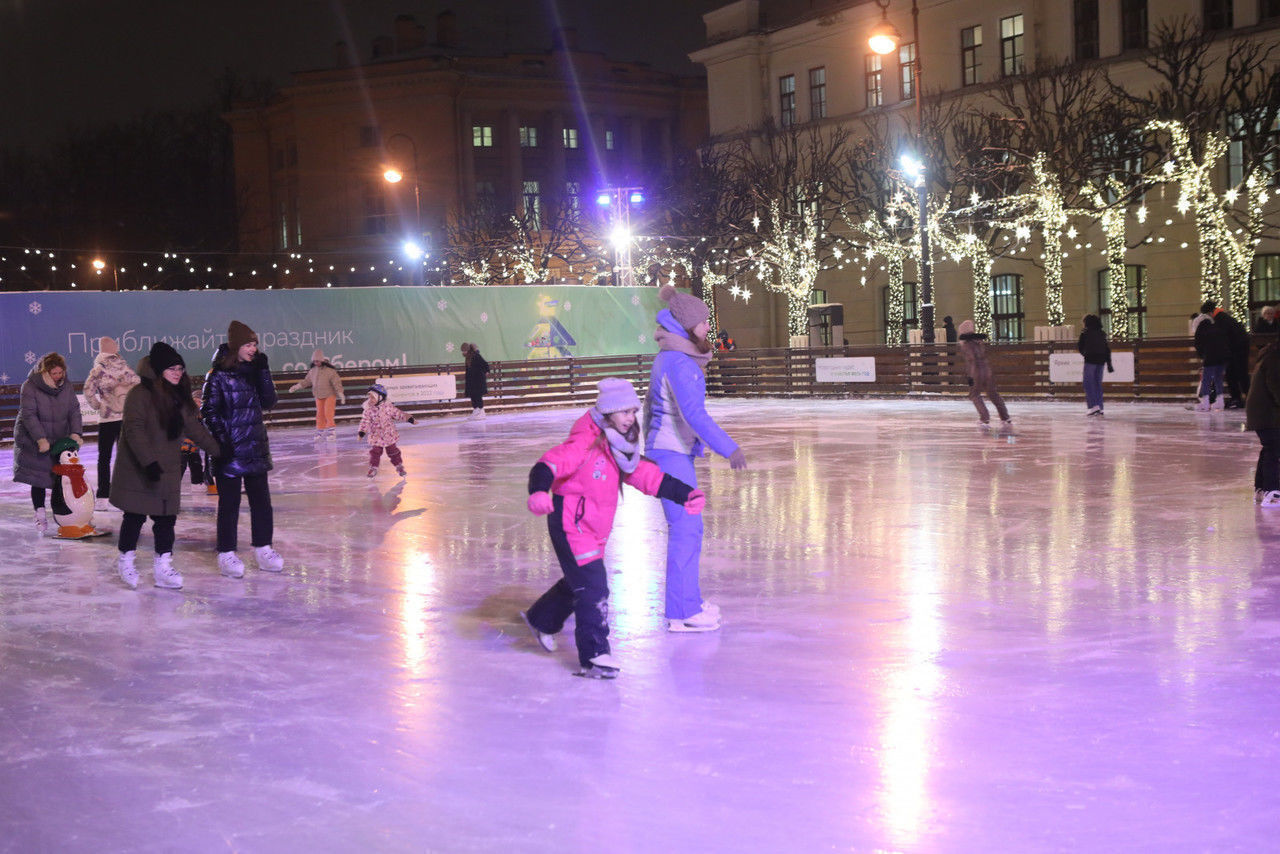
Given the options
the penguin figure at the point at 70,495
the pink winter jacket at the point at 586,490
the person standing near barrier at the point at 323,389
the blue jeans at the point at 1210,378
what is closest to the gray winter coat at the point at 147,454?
the penguin figure at the point at 70,495

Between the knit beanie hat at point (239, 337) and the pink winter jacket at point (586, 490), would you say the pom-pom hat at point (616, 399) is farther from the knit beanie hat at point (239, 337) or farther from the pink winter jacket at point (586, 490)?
the knit beanie hat at point (239, 337)

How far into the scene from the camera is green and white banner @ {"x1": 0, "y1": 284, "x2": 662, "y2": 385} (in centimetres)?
2342

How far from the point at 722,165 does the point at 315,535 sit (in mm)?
38285

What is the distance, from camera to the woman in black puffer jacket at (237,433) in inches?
332

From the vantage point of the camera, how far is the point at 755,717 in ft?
16.8

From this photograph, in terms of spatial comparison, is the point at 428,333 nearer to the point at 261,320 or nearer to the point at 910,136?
the point at 261,320

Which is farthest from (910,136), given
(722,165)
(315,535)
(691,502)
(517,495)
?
(691,502)

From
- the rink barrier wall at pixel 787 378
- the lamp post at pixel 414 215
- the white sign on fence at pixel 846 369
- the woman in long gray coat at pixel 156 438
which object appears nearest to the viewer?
the woman in long gray coat at pixel 156 438

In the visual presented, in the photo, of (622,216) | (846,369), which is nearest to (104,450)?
(622,216)

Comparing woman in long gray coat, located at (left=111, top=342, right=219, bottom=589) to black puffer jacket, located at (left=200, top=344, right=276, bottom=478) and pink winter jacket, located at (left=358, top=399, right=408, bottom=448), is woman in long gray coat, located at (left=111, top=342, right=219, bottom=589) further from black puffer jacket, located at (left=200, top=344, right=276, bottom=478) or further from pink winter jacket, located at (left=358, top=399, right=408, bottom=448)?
pink winter jacket, located at (left=358, top=399, right=408, bottom=448)

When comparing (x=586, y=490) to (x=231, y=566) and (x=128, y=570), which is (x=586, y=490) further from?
(x=128, y=570)

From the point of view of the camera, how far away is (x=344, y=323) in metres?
26.3

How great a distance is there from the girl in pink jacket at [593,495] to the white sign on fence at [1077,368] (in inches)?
798

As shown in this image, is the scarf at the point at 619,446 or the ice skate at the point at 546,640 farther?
the ice skate at the point at 546,640
